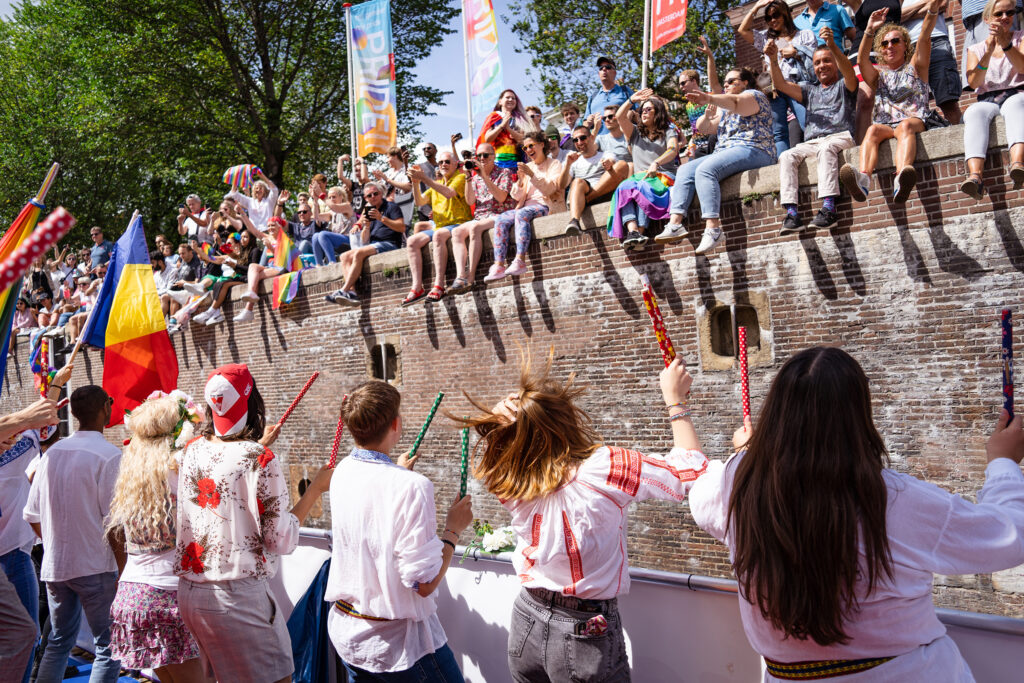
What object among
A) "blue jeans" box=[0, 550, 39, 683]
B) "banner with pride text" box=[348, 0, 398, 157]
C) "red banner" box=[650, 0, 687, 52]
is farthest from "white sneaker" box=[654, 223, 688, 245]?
"banner with pride text" box=[348, 0, 398, 157]

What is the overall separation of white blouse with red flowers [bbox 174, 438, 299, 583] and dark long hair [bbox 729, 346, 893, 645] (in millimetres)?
2229

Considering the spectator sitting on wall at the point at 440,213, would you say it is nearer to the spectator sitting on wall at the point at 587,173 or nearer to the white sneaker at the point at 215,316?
the spectator sitting on wall at the point at 587,173

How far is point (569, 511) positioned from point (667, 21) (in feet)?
28.7

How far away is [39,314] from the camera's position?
22562 mm

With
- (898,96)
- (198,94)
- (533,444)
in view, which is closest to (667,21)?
(898,96)

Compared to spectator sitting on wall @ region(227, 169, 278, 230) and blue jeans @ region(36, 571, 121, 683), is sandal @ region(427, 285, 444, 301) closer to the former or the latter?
spectator sitting on wall @ region(227, 169, 278, 230)

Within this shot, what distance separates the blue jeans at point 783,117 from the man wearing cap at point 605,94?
2158 mm

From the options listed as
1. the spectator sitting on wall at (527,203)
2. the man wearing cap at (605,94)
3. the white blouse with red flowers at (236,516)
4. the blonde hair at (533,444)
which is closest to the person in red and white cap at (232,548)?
the white blouse with red flowers at (236,516)

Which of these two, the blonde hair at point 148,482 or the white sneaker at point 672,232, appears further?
the white sneaker at point 672,232

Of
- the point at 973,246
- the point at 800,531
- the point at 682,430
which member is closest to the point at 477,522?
the point at 973,246

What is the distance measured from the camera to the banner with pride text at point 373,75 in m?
14.0

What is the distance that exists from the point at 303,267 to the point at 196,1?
12.1m

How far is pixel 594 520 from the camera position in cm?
296

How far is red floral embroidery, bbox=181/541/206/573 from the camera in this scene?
3.72m
